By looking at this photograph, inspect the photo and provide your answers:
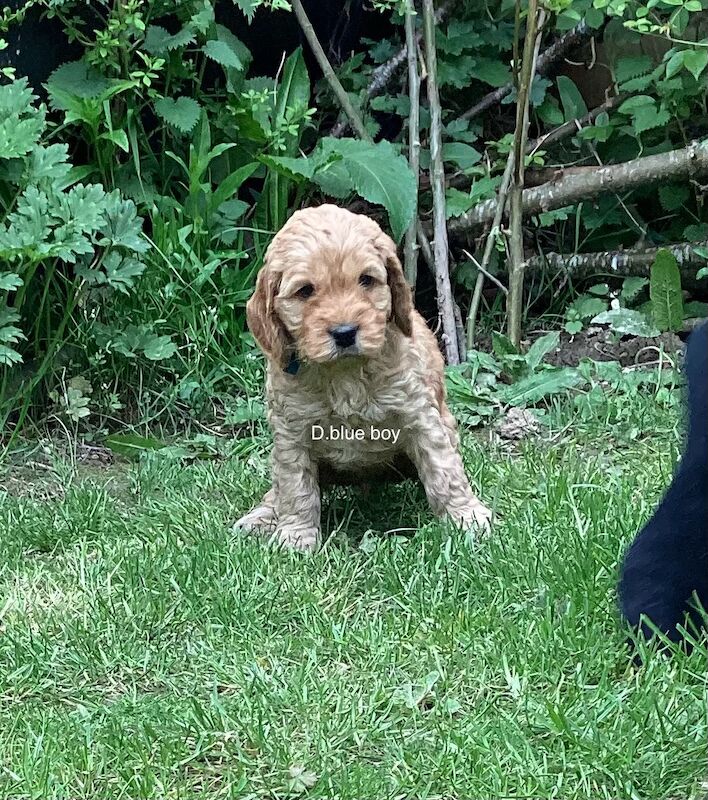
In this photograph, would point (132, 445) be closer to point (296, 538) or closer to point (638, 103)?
point (296, 538)

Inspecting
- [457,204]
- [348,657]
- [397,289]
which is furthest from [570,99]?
[348,657]

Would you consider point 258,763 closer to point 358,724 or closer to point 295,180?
point 358,724

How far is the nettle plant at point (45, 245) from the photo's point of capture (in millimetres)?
4215

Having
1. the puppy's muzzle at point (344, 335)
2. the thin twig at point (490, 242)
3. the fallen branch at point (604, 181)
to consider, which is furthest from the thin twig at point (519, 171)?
the puppy's muzzle at point (344, 335)

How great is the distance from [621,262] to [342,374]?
104 inches

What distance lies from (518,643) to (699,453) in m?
0.69

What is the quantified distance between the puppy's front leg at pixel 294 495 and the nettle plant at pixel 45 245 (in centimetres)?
139

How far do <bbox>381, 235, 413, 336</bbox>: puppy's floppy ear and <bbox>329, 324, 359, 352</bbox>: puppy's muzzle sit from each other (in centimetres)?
29

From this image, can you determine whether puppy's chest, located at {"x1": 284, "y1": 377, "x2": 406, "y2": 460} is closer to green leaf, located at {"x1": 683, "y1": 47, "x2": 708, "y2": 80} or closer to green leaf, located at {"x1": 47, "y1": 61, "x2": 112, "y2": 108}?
green leaf, located at {"x1": 47, "y1": 61, "x2": 112, "y2": 108}

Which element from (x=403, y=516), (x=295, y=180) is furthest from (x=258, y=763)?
(x=295, y=180)

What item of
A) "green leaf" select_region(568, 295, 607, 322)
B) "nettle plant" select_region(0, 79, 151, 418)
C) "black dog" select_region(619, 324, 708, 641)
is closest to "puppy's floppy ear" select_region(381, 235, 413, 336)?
"black dog" select_region(619, 324, 708, 641)

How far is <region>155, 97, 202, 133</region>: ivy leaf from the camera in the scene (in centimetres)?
484

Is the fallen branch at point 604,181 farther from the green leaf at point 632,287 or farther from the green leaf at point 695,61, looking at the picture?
the green leaf at point 632,287

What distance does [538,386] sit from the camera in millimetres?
4688
